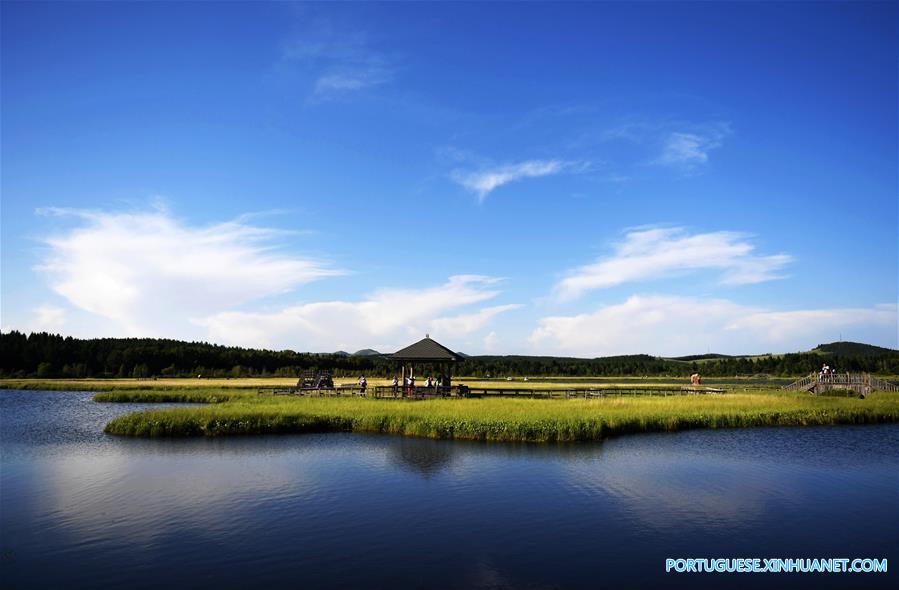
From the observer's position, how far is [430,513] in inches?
664

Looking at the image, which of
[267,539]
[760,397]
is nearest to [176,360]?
[760,397]

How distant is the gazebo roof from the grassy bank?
5.34m

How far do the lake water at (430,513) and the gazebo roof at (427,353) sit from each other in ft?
56.5

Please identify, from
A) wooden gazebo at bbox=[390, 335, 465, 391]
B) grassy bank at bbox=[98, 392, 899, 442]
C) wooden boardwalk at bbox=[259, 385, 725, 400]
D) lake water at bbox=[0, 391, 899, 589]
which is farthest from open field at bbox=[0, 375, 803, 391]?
lake water at bbox=[0, 391, 899, 589]

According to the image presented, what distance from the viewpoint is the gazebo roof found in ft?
148

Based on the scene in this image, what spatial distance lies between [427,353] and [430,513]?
2942cm

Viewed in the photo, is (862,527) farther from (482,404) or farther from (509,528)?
(482,404)

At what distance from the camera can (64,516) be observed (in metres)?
16.3

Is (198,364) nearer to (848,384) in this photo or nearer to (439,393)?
(439,393)

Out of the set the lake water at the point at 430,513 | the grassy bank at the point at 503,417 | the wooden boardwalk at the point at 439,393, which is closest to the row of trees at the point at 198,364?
the wooden boardwalk at the point at 439,393

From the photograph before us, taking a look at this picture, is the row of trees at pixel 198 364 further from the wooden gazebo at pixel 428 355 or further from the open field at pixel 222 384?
the wooden gazebo at pixel 428 355

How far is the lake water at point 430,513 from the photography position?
12.6 metres

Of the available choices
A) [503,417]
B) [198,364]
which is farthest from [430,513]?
[198,364]

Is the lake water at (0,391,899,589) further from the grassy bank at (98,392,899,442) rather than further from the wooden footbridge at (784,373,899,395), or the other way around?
the wooden footbridge at (784,373,899,395)
